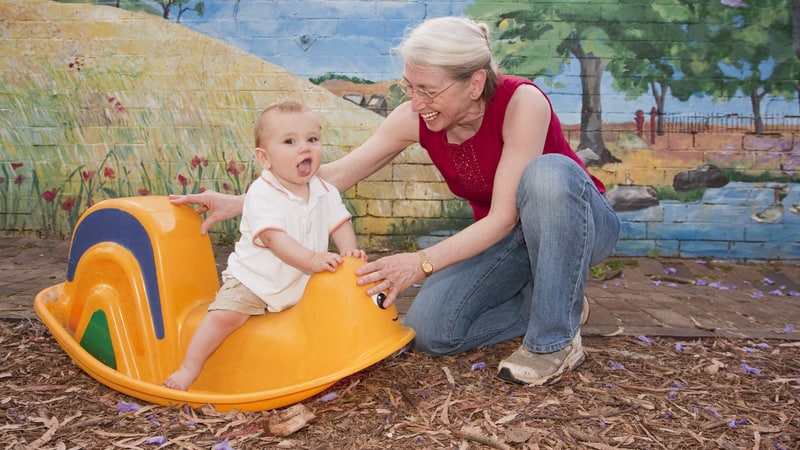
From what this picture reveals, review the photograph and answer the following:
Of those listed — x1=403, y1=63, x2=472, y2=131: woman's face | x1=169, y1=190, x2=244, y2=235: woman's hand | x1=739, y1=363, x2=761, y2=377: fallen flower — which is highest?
x1=403, y1=63, x2=472, y2=131: woman's face

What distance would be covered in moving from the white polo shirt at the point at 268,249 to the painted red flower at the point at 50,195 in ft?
10.2

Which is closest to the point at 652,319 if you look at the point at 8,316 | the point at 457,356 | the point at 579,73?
the point at 457,356

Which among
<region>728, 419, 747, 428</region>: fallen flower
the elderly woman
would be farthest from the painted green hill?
<region>728, 419, 747, 428</region>: fallen flower

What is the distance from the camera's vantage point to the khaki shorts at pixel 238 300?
2.21 meters

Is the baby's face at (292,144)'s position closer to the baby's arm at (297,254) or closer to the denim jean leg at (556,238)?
the baby's arm at (297,254)

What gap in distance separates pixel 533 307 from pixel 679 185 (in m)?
2.69

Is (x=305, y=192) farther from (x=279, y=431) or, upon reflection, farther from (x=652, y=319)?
(x=652, y=319)

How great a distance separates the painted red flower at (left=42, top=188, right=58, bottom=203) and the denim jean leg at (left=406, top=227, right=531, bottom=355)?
10.3ft

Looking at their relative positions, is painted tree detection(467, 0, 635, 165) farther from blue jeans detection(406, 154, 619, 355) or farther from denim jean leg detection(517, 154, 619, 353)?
denim jean leg detection(517, 154, 619, 353)

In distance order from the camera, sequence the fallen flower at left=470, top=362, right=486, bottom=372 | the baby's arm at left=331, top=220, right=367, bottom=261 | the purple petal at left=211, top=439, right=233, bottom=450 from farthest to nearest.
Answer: the fallen flower at left=470, top=362, right=486, bottom=372
the baby's arm at left=331, top=220, right=367, bottom=261
the purple petal at left=211, top=439, right=233, bottom=450

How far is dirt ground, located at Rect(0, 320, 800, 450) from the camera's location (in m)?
2.04

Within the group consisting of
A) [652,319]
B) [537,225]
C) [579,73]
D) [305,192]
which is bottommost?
[652,319]

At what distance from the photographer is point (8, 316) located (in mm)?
3037

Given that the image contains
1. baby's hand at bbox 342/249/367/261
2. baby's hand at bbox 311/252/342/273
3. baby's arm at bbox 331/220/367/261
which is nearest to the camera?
baby's hand at bbox 311/252/342/273
